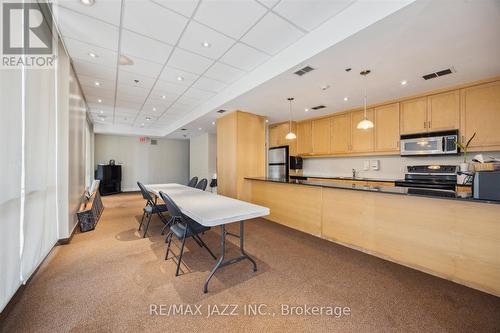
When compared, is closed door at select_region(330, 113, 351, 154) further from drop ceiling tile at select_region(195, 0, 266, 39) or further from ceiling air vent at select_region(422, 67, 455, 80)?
drop ceiling tile at select_region(195, 0, 266, 39)

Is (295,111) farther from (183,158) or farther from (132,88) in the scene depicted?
(183,158)

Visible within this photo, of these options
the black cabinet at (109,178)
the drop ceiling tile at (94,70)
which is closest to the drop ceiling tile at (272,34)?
the drop ceiling tile at (94,70)

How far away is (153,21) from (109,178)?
304 inches

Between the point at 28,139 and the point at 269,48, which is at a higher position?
the point at 269,48

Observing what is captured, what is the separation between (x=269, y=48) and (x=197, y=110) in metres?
3.41

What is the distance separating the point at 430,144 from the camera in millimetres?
3713

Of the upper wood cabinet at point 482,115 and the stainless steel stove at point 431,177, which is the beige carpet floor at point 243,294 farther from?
the upper wood cabinet at point 482,115

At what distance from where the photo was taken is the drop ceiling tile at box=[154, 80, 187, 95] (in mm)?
4047

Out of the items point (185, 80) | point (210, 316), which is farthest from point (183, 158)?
point (210, 316)

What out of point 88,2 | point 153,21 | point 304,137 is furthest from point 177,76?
point 304,137

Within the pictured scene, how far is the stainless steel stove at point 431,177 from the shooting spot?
3.57 metres

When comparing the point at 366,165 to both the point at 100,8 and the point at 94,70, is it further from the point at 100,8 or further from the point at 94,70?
the point at 94,70

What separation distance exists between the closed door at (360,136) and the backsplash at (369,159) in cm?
40

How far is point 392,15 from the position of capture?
1800 millimetres
